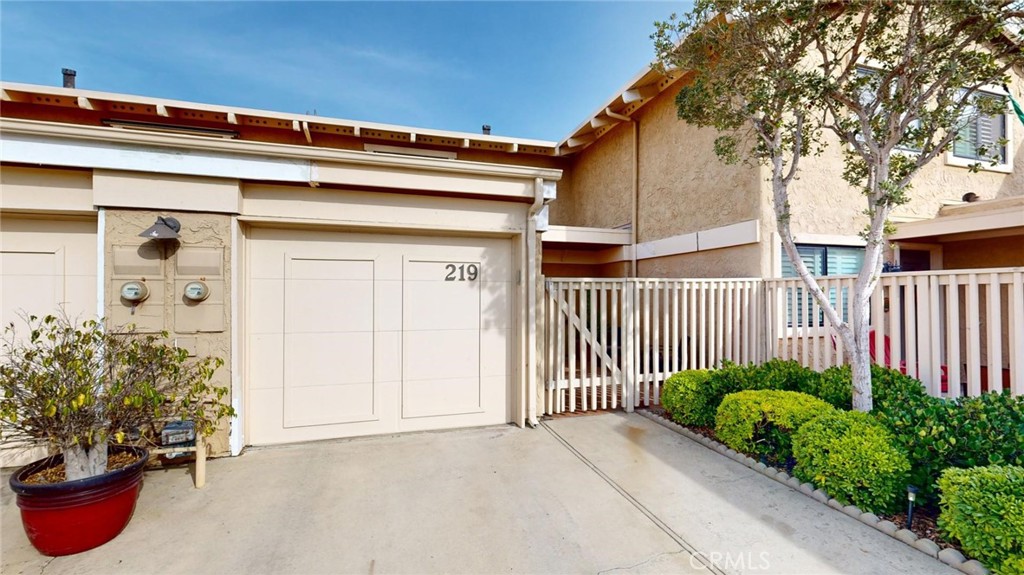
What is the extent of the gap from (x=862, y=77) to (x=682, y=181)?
3.32m

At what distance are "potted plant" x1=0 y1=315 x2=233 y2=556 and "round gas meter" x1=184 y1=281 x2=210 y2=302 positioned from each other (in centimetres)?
69

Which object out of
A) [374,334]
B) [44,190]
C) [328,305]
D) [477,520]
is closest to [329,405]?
[374,334]

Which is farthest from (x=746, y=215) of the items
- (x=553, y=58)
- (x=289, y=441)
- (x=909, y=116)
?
(x=289, y=441)

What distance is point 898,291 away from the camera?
4.64 metres

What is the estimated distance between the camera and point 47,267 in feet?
12.6

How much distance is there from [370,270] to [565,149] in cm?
732

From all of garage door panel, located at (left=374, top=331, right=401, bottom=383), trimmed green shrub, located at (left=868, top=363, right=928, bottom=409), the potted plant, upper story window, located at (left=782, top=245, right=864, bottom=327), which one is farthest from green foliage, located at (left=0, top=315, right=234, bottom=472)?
upper story window, located at (left=782, top=245, right=864, bottom=327)

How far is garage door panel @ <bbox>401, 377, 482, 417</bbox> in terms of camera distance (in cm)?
477

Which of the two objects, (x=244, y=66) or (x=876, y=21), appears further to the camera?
→ (x=244, y=66)

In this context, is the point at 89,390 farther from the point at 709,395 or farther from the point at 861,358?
the point at 861,358

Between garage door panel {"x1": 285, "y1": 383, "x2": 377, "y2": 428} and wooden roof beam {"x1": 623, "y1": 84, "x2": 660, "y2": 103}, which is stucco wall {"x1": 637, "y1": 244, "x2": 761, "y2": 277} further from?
garage door panel {"x1": 285, "y1": 383, "x2": 377, "y2": 428}

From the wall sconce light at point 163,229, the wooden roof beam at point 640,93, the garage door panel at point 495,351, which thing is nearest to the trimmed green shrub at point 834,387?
the garage door panel at point 495,351

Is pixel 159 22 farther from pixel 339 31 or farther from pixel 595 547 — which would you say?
pixel 595 547

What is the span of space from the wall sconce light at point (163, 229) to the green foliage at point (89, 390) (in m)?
0.93
